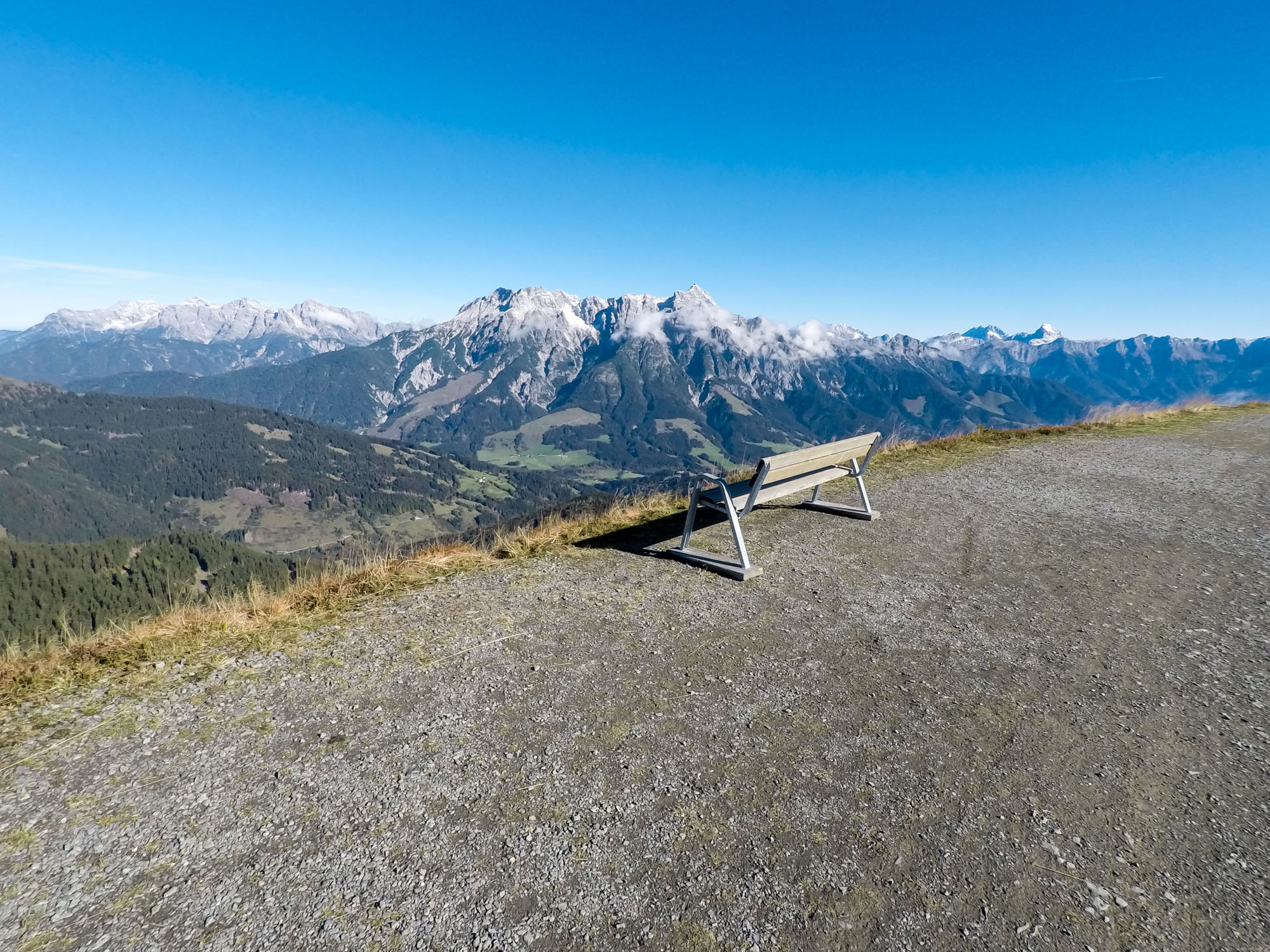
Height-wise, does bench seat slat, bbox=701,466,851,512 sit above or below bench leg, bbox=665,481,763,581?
above

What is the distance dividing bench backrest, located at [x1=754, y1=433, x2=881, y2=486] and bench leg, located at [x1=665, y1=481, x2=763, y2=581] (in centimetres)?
62

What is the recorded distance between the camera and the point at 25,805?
12.1 ft

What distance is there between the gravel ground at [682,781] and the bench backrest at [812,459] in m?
1.77

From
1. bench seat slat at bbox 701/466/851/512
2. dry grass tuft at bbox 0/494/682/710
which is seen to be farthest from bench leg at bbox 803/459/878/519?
dry grass tuft at bbox 0/494/682/710

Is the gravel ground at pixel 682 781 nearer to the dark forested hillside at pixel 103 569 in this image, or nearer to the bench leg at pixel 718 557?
the bench leg at pixel 718 557

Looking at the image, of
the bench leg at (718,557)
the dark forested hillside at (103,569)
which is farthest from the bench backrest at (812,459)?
the dark forested hillside at (103,569)

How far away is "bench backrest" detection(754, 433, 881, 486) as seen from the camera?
779cm

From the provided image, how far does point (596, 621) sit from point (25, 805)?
14.8 ft

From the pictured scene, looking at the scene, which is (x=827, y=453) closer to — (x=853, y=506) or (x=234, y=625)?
(x=853, y=506)

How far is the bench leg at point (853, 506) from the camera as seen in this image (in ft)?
32.9

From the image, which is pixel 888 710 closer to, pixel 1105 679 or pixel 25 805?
pixel 1105 679

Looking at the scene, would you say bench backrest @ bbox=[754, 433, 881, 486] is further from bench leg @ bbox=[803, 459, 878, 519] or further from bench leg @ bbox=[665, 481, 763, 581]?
bench leg @ bbox=[665, 481, 763, 581]

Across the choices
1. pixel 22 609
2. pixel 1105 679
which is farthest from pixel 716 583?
pixel 22 609

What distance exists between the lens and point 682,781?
13.5ft
